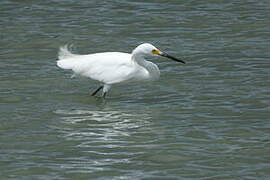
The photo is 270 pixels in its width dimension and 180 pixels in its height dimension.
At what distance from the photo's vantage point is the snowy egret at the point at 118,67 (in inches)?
484

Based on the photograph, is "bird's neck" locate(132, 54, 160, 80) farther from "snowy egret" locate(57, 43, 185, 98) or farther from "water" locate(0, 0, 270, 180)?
"water" locate(0, 0, 270, 180)

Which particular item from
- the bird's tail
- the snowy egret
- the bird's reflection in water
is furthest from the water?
the bird's tail

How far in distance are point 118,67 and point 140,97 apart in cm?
60

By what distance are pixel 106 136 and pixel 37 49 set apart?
515 centimetres

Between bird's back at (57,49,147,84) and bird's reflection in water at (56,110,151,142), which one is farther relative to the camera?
bird's back at (57,49,147,84)

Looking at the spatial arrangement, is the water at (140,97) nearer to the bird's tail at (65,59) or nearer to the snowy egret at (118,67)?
the snowy egret at (118,67)

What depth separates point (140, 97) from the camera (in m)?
12.7

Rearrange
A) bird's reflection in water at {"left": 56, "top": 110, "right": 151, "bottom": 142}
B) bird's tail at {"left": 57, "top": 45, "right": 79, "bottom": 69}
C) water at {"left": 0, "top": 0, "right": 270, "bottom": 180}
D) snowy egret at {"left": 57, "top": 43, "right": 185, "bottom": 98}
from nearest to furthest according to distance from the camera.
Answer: water at {"left": 0, "top": 0, "right": 270, "bottom": 180} → bird's reflection in water at {"left": 56, "top": 110, "right": 151, "bottom": 142} → snowy egret at {"left": 57, "top": 43, "right": 185, "bottom": 98} → bird's tail at {"left": 57, "top": 45, "right": 79, "bottom": 69}

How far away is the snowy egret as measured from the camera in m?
12.3

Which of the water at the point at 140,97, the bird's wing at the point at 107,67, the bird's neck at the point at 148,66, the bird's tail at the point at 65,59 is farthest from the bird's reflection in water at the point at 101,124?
the bird's tail at the point at 65,59

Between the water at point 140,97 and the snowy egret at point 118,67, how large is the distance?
0.34 metres

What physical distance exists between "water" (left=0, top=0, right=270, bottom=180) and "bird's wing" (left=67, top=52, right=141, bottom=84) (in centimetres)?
36

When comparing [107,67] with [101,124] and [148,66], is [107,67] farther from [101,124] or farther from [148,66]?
[101,124]

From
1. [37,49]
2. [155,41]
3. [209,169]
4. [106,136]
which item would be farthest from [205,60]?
[209,169]
